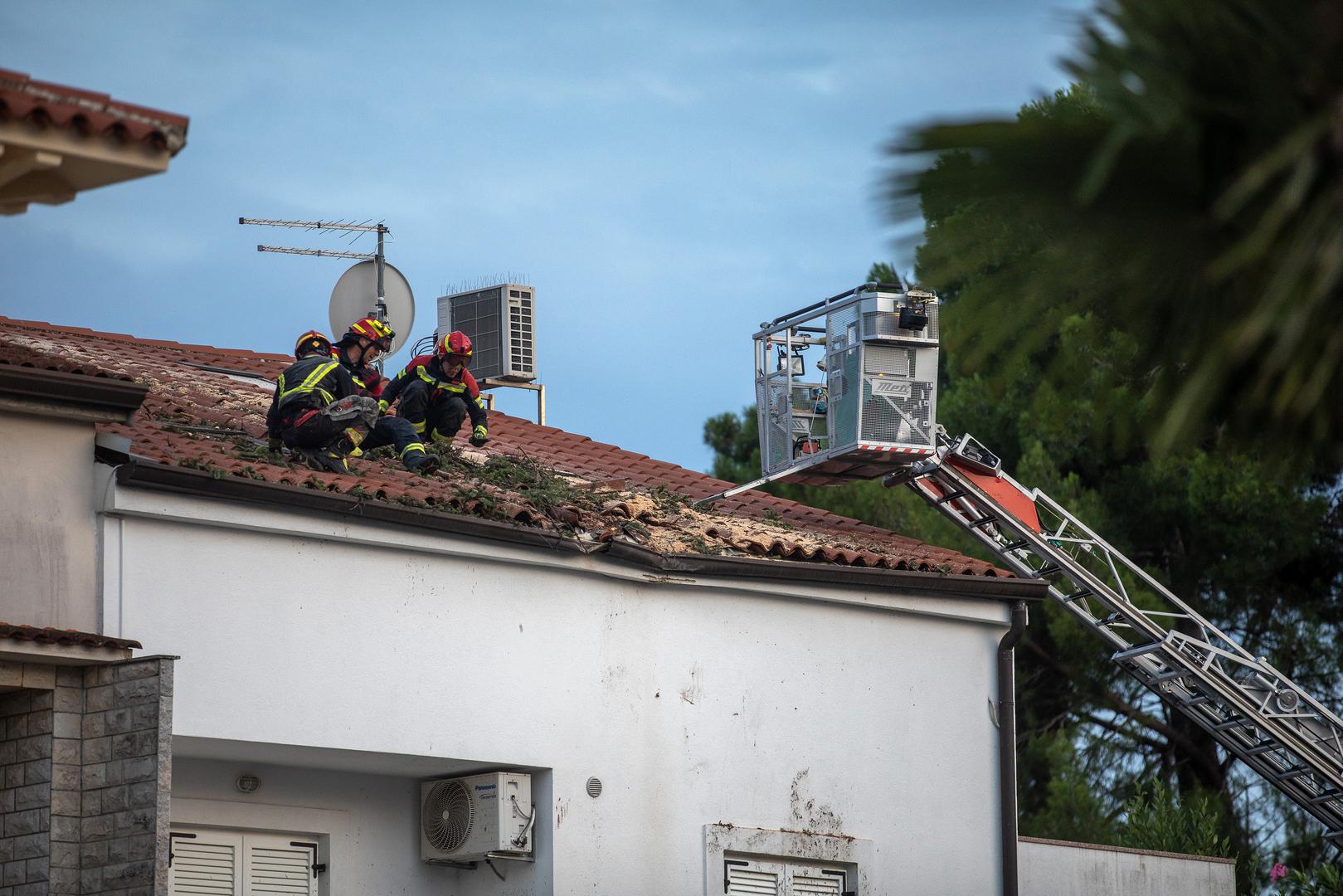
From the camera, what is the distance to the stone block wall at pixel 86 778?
35.4ft

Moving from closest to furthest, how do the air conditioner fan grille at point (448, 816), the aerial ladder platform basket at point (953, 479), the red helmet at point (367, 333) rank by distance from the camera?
the air conditioner fan grille at point (448, 816) < the red helmet at point (367, 333) < the aerial ladder platform basket at point (953, 479)

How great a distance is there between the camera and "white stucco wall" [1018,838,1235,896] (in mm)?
16469

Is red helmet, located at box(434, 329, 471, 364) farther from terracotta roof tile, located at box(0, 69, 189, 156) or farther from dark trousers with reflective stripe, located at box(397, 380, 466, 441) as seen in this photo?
terracotta roof tile, located at box(0, 69, 189, 156)

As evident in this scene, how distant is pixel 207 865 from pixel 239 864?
0.79 ft

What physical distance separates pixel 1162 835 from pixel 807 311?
22.6 feet

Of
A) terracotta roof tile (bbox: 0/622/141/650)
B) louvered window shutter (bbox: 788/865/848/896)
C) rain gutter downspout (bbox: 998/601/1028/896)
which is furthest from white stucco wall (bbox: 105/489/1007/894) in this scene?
terracotta roof tile (bbox: 0/622/141/650)

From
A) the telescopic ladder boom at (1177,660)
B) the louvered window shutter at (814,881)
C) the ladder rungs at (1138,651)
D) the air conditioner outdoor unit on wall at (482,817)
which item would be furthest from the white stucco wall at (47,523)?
the ladder rungs at (1138,651)

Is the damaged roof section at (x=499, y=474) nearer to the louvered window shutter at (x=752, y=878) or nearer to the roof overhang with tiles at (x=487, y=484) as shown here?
the roof overhang with tiles at (x=487, y=484)

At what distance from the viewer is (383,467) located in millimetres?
14945

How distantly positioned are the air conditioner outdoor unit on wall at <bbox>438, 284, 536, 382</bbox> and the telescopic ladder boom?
16.7 feet

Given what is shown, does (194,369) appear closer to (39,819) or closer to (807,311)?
(807,311)

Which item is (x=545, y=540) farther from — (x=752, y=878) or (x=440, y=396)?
(x=440, y=396)

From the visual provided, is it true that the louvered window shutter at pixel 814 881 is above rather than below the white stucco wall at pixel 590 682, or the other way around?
below

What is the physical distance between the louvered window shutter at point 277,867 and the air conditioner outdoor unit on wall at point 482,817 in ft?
3.21
